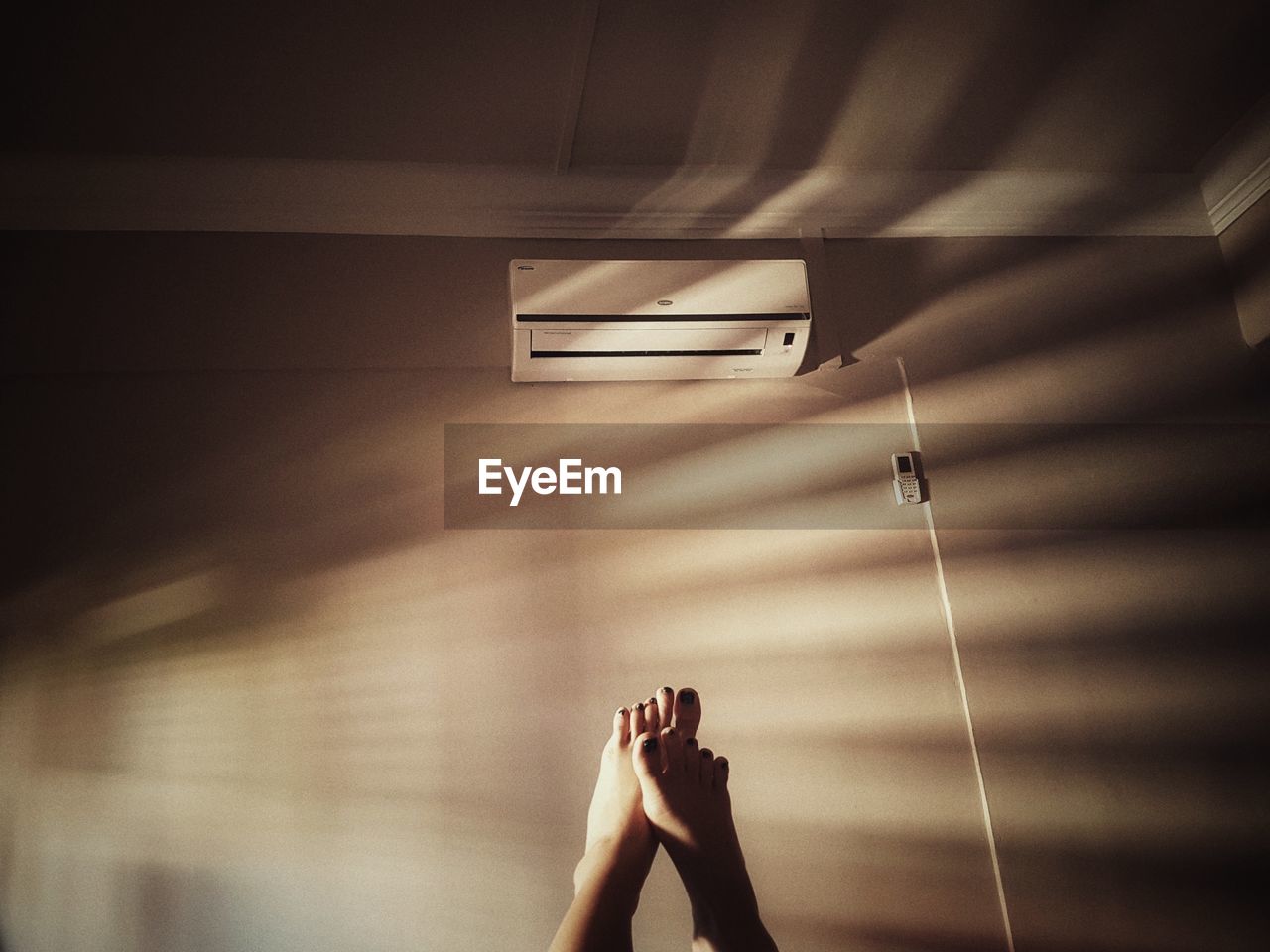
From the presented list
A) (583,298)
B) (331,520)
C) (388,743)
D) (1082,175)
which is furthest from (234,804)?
(1082,175)

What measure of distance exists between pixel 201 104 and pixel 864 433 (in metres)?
1.55

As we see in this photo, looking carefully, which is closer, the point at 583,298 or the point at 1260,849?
the point at 1260,849

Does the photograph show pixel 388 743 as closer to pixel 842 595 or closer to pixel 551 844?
pixel 551 844

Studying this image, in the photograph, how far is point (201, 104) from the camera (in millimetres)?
1652

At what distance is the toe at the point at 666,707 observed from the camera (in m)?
1.60

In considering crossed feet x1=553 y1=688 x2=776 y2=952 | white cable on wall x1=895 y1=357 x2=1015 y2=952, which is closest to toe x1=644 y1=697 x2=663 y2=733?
crossed feet x1=553 y1=688 x2=776 y2=952

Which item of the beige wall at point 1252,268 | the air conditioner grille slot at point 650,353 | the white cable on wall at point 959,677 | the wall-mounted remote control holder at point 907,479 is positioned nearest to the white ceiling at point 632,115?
the beige wall at point 1252,268

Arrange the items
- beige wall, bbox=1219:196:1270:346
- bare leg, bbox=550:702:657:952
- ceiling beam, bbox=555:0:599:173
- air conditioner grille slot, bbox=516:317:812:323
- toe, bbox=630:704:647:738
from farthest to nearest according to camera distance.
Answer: beige wall, bbox=1219:196:1270:346
air conditioner grille slot, bbox=516:317:812:323
toe, bbox=630:704:647:738
ceiling beam, bbox=555:0:599:173
bare leg, bbox=550:702:657:952

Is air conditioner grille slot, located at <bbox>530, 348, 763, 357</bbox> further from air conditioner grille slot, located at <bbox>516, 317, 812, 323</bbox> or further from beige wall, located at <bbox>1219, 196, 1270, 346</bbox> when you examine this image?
beige wall, located at <bbox>1219, 196, 1270, 346</bbox>

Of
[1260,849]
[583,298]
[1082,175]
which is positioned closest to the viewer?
[1260,849]

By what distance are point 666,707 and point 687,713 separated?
44 millimetres

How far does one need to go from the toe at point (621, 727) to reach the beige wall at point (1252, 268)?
1.75m

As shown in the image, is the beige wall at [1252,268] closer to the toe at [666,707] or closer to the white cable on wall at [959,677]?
the white cable on wall at [959,677]

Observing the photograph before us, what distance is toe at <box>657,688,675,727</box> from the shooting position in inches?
63.2
